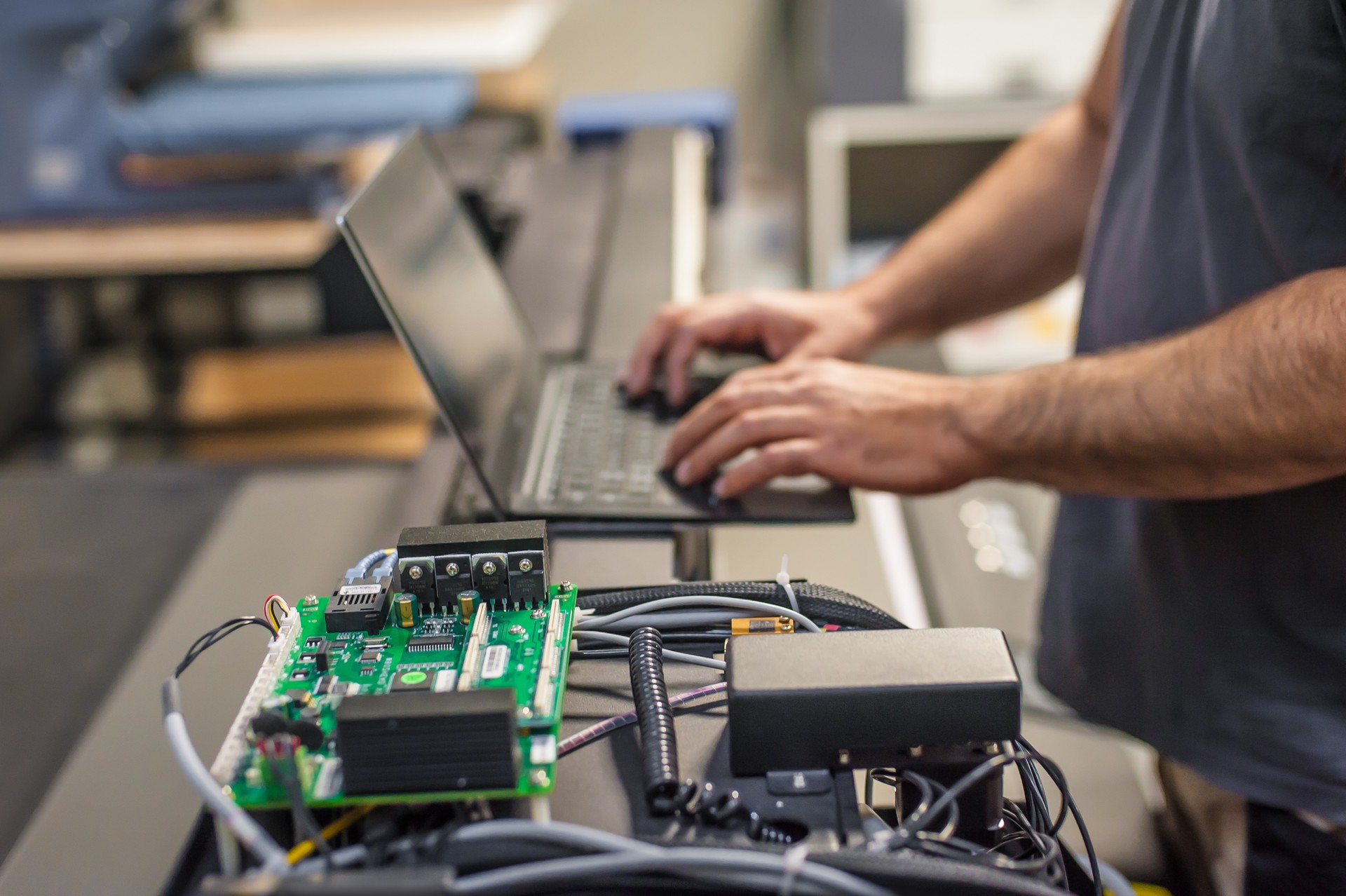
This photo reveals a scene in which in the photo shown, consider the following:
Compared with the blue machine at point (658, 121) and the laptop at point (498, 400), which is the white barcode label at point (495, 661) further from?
the blue machine at point (658, 121)

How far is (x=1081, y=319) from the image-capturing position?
0.91m

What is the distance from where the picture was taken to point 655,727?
46 centimetres

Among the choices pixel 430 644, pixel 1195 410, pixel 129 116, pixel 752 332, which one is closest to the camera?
pixel 430 644

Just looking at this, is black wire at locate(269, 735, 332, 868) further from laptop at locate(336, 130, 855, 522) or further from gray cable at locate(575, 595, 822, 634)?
laptop at locate(336, 130, 855, 522)

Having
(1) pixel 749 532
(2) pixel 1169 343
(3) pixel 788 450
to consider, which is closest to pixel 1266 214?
(2) pixel 1169 343

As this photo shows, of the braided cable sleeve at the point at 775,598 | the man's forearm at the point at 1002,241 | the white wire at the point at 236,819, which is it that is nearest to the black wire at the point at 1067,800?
the braided cable sleeve at the point at 775,598

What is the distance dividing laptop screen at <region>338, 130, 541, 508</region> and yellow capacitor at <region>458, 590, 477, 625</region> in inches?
7.4

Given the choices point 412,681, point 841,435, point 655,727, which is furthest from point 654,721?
point 841,435

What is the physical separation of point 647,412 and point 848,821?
497 millimetres

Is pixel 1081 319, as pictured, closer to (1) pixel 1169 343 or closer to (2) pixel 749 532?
(1) pixel 1169 343

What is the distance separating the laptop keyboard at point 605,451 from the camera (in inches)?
30.4

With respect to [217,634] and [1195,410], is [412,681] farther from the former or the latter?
[1195,410]

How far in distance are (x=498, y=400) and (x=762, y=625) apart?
0.36 m

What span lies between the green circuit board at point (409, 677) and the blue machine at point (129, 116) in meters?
1.41
